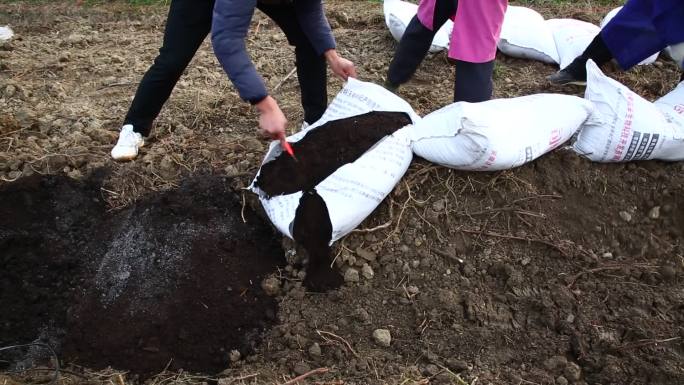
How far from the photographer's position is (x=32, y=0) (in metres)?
3.93

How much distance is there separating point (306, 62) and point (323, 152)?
0.41 metres

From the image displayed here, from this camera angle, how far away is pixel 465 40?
206cm

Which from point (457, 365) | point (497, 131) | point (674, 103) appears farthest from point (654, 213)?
point (457, 365)

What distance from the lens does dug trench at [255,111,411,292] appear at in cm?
192

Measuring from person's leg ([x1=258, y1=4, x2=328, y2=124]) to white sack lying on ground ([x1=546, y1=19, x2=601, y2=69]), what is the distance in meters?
1.41

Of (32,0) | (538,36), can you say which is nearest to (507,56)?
(538,36)

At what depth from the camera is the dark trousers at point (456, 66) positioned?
2.18 m

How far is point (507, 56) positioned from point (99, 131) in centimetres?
223

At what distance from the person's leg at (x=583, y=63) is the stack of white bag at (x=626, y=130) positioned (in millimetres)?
524

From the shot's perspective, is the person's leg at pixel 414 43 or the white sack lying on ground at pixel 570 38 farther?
the white sack lying on ground at pixel 570 38

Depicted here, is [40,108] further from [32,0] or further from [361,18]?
[361,18]

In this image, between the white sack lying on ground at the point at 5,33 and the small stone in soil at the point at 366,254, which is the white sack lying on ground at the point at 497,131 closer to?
the small stone in soil at the point at 366,254

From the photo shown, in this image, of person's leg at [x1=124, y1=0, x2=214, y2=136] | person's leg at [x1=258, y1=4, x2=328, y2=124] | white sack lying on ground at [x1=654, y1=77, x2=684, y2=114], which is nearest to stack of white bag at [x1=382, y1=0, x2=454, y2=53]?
person's leg at [x1=258, y1=4, x2=328, y2=124]

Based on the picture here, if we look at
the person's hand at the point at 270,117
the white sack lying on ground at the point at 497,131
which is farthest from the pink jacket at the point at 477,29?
the person's hand at the point at 270,117
